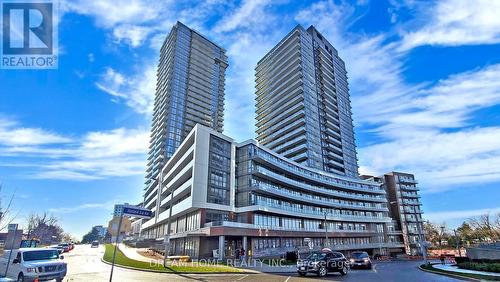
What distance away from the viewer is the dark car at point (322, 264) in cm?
2077

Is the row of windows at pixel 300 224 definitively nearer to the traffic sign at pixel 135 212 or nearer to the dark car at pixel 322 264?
the dark car at pixel 322 264

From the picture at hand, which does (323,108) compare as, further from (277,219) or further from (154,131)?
(154,131)

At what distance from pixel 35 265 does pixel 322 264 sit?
57.1 ft

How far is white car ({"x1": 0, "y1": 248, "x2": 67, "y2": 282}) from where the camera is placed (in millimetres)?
15359

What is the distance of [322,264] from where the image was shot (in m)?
21.0

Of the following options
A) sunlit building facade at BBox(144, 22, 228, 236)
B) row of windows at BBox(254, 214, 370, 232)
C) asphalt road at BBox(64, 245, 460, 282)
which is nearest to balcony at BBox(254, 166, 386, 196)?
row of windows at BBox(254, 214, 370, 232)

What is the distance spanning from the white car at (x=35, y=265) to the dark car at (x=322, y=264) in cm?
1499

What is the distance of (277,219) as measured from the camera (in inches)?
2188

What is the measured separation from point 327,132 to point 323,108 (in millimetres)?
9083

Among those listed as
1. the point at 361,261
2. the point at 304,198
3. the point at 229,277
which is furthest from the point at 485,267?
the point at 304,198

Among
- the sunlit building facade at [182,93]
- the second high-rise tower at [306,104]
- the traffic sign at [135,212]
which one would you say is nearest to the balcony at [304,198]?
the second high-rise tower at [306,104]

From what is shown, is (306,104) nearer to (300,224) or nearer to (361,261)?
(300,224)

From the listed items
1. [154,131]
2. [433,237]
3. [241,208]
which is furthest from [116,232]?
[433,237]

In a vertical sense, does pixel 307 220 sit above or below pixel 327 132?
below
